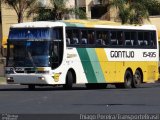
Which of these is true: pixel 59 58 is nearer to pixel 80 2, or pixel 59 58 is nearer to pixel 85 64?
pixel 85 64

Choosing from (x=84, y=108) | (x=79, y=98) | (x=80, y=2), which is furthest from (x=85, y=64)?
(x=80, y=2)

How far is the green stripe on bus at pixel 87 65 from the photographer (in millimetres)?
33084

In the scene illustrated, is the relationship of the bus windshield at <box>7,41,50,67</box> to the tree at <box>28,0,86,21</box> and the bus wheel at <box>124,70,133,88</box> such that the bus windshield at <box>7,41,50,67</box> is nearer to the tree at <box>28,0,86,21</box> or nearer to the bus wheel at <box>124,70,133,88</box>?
the bus wheel at <box>124,70,133,88</box>

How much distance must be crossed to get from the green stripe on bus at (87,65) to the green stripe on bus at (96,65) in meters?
0.19

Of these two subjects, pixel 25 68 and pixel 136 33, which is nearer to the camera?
pixel 25 68

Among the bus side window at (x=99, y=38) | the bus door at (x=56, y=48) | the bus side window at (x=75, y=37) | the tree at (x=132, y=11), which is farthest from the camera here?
the tree at (x=132, y=11)

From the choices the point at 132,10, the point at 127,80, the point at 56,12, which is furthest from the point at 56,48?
the point at 132,10

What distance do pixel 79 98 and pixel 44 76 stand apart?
6.56 metres

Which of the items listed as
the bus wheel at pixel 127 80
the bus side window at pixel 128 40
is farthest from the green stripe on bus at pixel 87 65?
the bus side window at pixel 128 40

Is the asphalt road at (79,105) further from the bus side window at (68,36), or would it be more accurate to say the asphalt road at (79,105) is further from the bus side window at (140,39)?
the bus side window at (140,39)

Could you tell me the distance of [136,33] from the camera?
1435 inches

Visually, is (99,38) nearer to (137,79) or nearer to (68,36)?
(68,36)

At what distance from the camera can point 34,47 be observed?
104 feet

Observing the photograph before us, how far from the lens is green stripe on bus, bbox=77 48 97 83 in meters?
33.1
